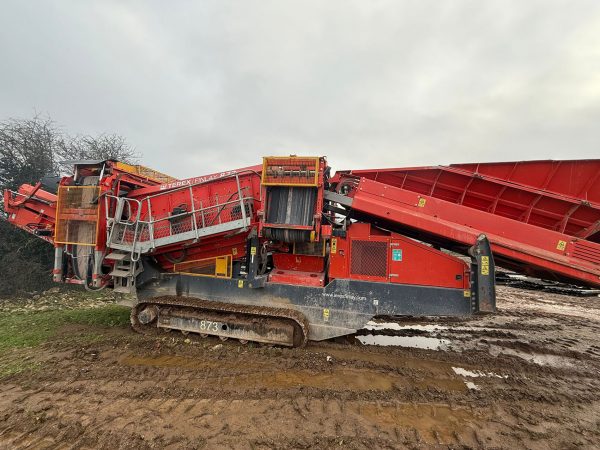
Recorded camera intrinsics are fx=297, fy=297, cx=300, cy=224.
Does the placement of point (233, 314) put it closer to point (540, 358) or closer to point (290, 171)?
point (290, 171)

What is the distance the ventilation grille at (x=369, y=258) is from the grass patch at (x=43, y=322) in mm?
4966

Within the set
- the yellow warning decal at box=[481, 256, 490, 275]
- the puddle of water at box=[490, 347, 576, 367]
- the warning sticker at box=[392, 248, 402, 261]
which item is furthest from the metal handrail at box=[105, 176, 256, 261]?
the puddle of water at box=[490, 347, 576, 367]

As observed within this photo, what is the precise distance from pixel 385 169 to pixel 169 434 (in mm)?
4956

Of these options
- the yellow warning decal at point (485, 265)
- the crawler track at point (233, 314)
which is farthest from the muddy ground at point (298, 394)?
the yellow warning decal at point (485, 265)

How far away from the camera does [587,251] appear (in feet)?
13.9

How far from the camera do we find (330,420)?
3291 millimetres

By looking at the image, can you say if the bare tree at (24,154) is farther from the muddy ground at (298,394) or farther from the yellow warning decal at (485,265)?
the yellow warning decal at (485,265)

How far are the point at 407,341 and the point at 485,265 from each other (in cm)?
243

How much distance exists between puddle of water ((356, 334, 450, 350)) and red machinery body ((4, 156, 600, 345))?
3.68 ft

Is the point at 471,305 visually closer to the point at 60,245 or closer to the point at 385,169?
A: the point at 385,169

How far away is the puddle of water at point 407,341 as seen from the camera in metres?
5.77

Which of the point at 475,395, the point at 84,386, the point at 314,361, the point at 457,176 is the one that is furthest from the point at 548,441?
the point at 84,386

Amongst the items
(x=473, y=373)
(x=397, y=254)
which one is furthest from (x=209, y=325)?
(x=473, y=373)

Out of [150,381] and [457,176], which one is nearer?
[150,381]
